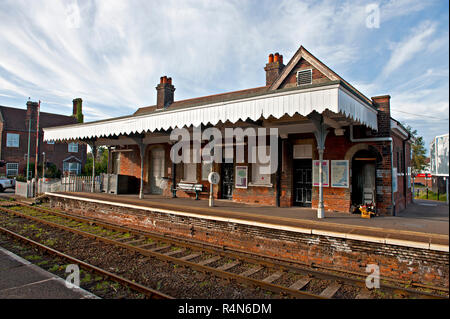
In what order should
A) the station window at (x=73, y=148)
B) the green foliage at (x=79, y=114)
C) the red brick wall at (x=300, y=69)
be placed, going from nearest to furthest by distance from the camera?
the red brick wall at (x=300, y=69) → the station window at (x=73, y=148) → the green foliage at (x=79, y=114)

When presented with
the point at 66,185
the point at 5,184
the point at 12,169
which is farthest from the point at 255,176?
the point at 12,169

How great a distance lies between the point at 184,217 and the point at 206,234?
102 centimetres

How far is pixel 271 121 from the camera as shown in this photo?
9.93m


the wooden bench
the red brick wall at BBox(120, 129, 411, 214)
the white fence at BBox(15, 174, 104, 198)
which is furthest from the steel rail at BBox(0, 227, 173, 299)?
the white fence at BBox(15, 174, 104, 198)

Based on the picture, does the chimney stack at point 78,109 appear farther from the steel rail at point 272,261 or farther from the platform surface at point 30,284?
the platform surface at point 30,284

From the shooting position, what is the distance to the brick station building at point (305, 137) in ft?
24.2

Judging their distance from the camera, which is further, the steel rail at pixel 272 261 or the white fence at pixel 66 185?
the white fence at pixel 66 185

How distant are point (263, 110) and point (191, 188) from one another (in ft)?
22.7

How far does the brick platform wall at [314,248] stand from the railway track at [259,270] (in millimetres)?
248

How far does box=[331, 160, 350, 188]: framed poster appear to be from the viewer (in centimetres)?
940

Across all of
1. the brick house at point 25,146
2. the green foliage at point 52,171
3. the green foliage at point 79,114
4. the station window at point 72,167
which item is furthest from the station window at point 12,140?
the green foliage at point 79,114

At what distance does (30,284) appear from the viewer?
205 inches
